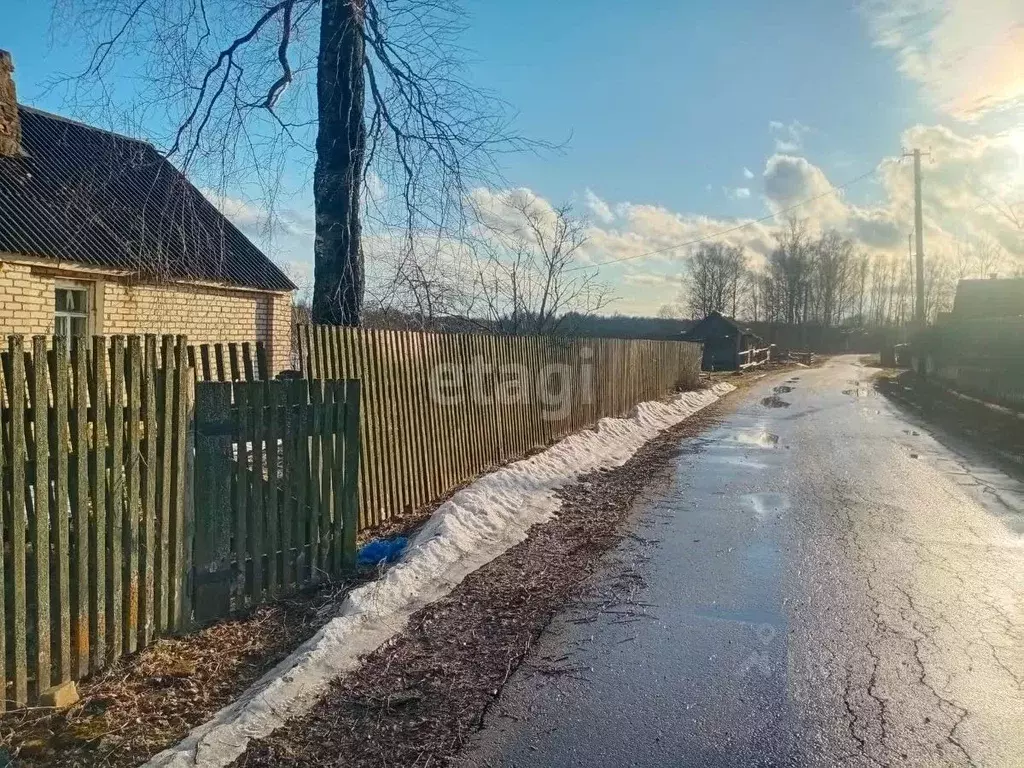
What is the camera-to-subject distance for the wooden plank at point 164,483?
4102mm

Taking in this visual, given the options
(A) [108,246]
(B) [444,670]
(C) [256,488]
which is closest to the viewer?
(B) [444,670]

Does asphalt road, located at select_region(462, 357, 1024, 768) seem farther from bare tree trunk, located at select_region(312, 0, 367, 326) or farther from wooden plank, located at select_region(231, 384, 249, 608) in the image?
bare tree trunk, located at select_region(312, 0, 367, 326)

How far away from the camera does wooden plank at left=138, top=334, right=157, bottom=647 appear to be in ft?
13.1

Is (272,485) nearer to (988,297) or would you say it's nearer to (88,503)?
(88,503)

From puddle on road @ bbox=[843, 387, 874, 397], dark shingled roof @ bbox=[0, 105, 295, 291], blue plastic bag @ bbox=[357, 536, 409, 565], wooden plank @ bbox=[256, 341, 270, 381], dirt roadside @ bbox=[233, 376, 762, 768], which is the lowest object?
dirt roadside @ bbox=[233, 376, 762, 768]

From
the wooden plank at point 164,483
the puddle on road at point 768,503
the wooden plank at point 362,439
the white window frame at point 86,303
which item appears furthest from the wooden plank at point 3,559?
the white window frame at point 86,303

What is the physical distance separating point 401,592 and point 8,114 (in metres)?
11.5

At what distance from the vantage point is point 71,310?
12703mm

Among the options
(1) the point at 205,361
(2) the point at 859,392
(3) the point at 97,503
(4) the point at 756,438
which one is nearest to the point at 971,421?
(4) the point at 756,438

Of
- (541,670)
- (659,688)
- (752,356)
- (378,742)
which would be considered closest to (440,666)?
(541,670)

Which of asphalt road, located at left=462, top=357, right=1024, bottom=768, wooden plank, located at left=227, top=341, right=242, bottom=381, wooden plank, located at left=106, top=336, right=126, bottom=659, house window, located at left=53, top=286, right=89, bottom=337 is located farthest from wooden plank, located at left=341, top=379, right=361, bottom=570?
house window, located at left=53, top=286, right=89, bottom=337

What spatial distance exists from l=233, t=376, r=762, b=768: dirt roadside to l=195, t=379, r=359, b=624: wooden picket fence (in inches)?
39.2

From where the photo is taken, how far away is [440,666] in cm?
403

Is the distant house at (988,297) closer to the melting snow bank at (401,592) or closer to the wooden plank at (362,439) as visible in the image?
the melting snow bank at (401,592)
